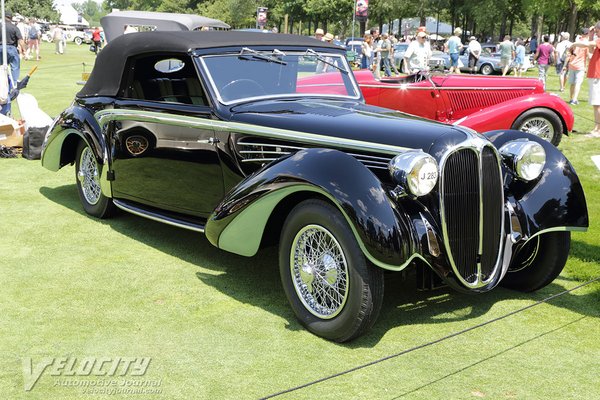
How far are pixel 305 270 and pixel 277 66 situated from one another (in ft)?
6.58

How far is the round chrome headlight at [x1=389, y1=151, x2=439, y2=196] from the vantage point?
393cm

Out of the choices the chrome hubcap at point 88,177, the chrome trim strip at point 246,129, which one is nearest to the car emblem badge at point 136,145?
the chrome trim strip at point 246,129

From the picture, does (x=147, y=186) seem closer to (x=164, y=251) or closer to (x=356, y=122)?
(x=164, y=251)

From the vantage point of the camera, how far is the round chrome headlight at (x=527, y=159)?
184 inches

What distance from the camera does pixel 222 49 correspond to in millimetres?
5457

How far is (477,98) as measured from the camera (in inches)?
427

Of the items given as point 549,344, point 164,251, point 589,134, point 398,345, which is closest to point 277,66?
point 164,251

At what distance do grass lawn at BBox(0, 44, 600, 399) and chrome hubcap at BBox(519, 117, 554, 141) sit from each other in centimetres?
451

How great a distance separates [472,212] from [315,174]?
997 millimetres

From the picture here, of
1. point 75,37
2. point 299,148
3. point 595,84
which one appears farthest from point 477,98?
point 75,37

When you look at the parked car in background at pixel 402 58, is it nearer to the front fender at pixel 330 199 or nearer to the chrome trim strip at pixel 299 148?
the chrome trim strip at pixel 299 148

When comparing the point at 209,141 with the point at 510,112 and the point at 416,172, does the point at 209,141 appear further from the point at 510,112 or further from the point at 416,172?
the point at 510,112

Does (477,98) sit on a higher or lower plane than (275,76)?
lower

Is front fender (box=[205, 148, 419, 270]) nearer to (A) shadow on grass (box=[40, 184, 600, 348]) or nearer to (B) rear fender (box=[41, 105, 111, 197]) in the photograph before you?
(A) shadow on grass (box=[40, 184, 600, 348])
